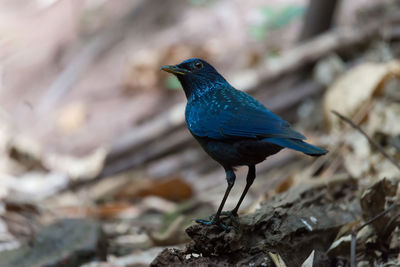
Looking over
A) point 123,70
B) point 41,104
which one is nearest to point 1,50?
point 41,104

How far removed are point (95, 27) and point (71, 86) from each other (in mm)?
2616

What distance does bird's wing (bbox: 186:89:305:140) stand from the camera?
290 centimetres

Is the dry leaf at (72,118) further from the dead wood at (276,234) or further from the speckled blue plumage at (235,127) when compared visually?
the dead wood at (276,234)

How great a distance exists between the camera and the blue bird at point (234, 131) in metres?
2.85

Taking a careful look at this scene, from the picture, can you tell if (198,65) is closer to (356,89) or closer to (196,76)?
(196,76)

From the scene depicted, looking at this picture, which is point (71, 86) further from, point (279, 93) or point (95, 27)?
point (279, 93)

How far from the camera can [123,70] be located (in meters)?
10.5

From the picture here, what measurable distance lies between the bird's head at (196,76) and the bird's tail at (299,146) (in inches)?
34.2

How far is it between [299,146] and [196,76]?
1179 millimetres

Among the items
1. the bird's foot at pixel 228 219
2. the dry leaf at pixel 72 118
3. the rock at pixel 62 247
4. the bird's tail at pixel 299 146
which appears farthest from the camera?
the dry leaf at pixel 72 118

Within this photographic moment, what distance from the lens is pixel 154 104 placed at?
9.00m

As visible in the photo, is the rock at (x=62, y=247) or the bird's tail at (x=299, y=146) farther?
the rock at (x=62, y=247)

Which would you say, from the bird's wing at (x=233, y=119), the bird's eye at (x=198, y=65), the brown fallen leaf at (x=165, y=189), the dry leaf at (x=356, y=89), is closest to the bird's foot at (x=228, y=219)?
the bird's wing at (x=233, y=119)

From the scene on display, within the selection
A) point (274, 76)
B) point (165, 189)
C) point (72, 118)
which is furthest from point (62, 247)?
point (72, 118)
